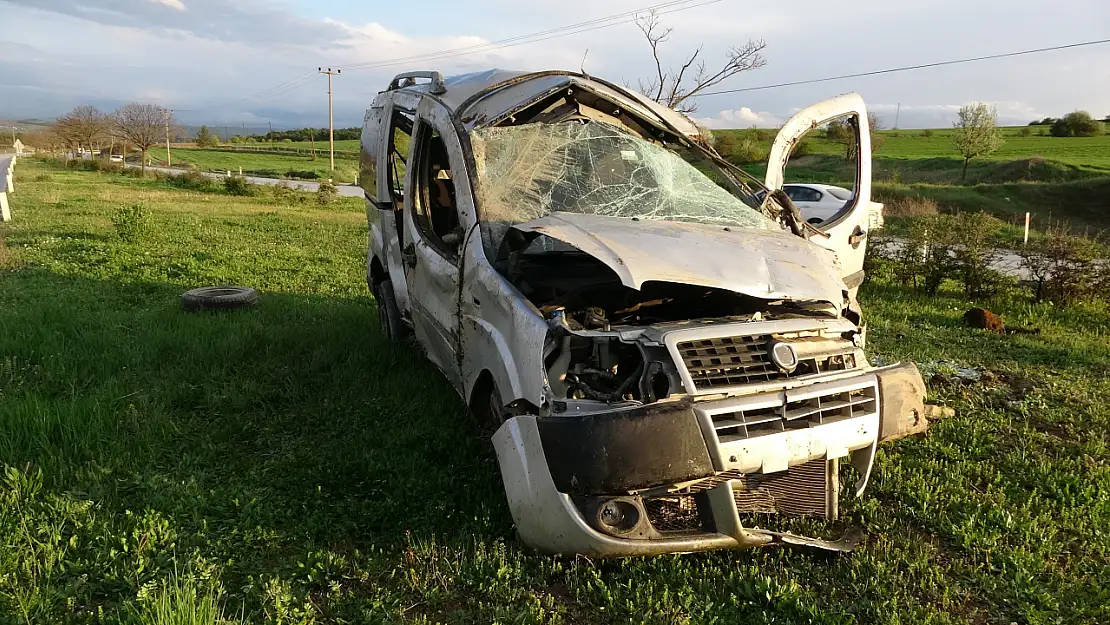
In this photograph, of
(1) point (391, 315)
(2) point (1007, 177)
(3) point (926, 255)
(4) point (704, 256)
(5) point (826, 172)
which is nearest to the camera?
(4) point (704, 256)

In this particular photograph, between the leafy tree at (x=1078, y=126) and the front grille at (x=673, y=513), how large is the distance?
62.8 metres

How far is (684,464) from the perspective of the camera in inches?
97.0

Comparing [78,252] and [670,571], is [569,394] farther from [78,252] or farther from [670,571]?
[78,252]

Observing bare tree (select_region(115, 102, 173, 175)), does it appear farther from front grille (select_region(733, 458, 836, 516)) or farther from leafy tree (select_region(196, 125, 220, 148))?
front grille (select_region(733, 458, 836, 516))

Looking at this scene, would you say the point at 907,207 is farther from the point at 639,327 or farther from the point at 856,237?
the point at 639,327

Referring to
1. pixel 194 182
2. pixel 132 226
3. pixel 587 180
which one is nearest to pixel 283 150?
pixel 194 182

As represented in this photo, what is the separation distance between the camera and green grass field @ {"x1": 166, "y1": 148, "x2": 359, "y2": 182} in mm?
53781

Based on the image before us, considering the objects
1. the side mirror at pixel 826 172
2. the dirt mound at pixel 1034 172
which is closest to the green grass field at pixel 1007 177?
the dirt mound at pixel 1034 172

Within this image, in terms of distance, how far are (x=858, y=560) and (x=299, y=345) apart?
15.1ft

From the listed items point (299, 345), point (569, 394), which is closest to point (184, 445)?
point (299, 345)

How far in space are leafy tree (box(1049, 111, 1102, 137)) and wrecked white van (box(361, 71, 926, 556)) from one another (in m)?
60.9

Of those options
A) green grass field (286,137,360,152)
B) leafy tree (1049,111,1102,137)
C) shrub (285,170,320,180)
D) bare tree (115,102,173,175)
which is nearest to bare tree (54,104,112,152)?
bare tree (115,102,173,175)

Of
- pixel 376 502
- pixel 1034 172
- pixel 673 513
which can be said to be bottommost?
pixel 376 502

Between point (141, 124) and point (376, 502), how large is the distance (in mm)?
50628
